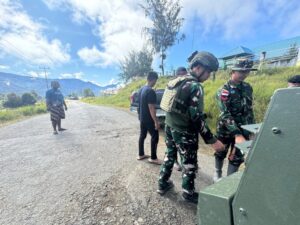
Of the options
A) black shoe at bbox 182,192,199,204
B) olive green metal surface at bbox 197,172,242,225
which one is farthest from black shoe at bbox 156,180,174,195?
olive green metal surface at bbox 197,172,242,225

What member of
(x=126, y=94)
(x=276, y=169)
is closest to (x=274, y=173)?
(x=276, y=169)

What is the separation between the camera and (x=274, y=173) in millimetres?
704

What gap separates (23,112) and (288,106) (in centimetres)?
1926

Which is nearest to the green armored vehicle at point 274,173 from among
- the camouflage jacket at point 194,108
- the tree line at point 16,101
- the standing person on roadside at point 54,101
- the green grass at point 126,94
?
the camouflage jacket at point 194,108

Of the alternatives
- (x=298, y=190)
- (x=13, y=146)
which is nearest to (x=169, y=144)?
(x=298, y=190)

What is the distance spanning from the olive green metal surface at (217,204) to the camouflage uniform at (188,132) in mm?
846

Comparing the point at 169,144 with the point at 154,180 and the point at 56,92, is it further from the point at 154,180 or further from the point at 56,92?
the point at 56,92

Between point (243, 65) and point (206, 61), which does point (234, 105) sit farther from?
point (206, 61)

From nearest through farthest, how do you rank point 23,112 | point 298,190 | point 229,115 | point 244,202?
point 298,190 → point 244,202 → point 229,115 → point 23,112

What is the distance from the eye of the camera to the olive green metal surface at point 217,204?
2.92 feet

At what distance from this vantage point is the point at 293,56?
14891 millimetres

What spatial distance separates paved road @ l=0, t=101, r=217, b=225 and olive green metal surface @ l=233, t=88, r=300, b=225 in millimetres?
1522

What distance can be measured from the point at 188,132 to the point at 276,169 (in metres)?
1.31

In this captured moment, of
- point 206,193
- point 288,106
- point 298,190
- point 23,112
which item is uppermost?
point 288,106
